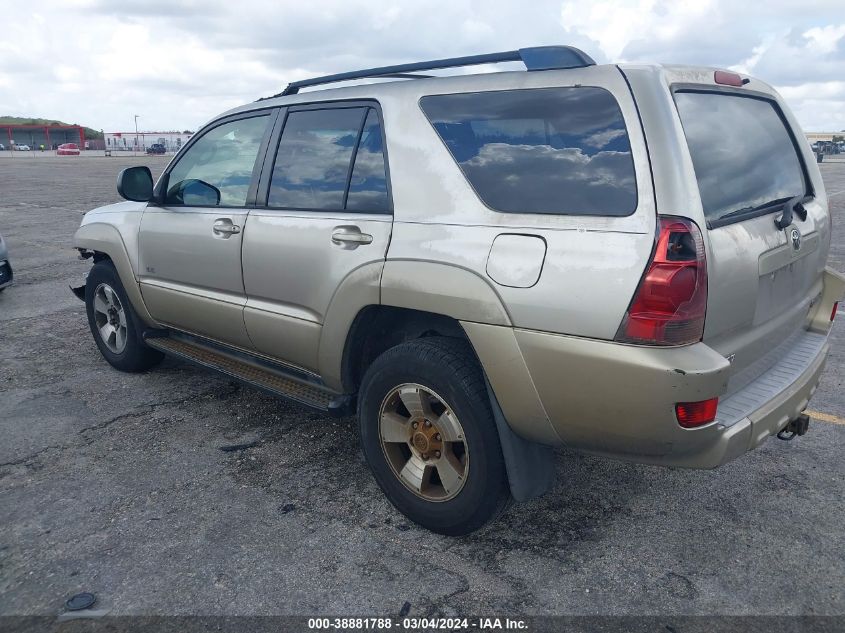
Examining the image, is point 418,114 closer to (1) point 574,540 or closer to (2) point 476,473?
(2) point 476,473

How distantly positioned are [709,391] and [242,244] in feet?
7.92

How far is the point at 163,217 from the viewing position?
14.1 ft

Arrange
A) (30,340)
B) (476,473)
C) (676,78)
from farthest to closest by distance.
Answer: (30,340) < (476,473) < (676,78)

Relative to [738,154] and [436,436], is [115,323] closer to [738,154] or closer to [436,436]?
[436,436]

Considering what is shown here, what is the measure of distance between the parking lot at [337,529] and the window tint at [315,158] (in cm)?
136

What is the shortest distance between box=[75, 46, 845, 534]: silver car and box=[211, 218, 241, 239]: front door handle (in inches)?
0.5

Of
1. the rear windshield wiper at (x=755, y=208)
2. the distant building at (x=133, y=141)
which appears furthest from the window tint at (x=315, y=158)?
the distant building at (x=133, y=141)

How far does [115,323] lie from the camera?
16.5 feet

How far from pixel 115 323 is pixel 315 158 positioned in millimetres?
2440

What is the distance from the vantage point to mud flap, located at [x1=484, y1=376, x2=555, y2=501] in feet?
8.87

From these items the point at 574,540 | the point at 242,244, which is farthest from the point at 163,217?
the point at 574,540

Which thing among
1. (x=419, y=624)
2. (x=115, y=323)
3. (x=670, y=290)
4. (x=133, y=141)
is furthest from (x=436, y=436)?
(x=133, y=141)

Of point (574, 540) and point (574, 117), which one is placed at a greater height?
point (574, 117)

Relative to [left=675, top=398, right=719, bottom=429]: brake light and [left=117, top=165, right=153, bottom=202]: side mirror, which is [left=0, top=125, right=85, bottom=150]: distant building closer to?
[left=117, top=165, right=153, bottom=202]: side mirror
